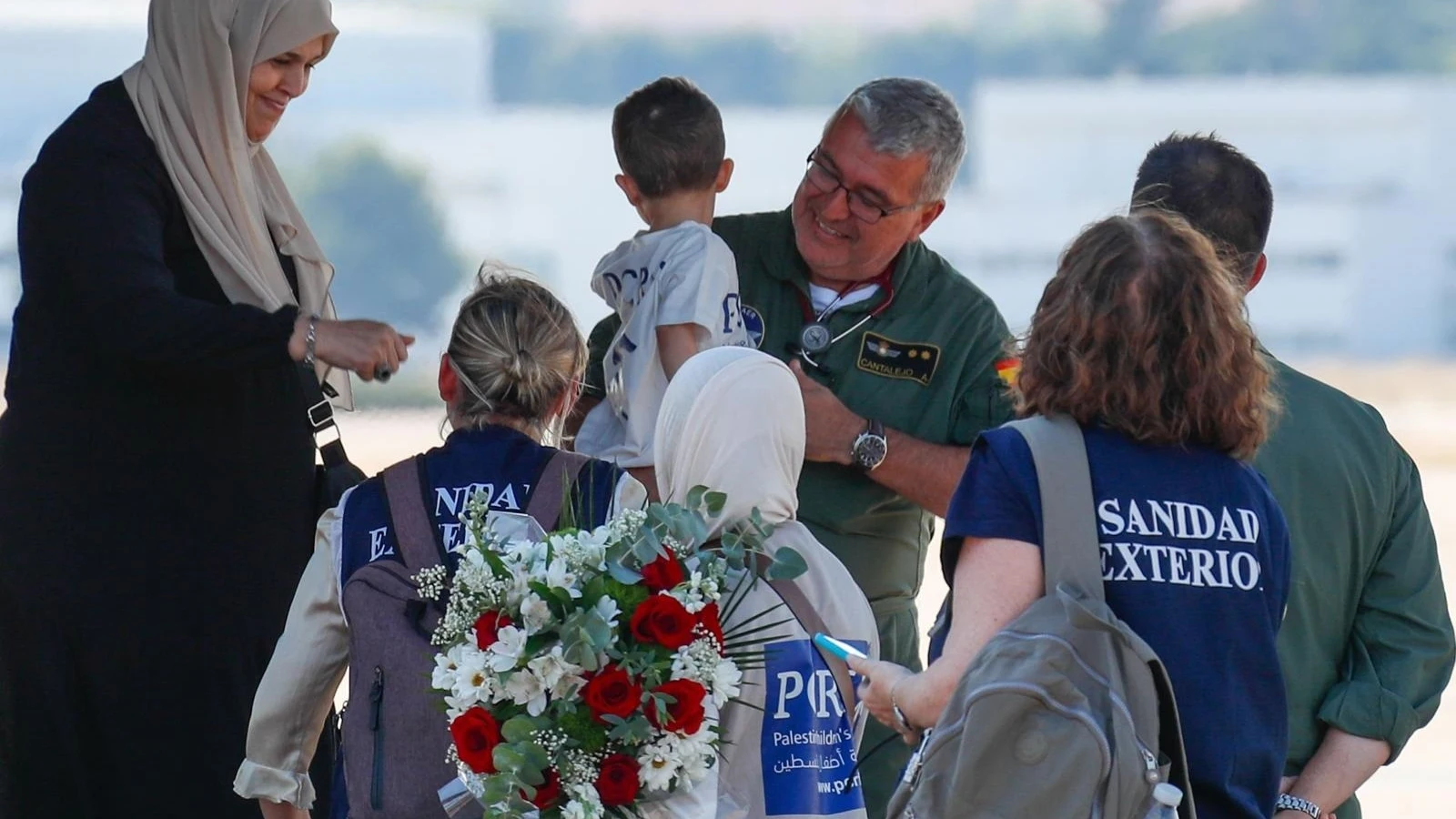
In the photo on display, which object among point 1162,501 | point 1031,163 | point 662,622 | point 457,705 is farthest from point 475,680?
point 1031,163

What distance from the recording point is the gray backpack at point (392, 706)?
Result: 2.65 m

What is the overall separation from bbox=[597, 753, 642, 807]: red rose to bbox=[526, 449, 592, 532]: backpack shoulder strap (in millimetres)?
475

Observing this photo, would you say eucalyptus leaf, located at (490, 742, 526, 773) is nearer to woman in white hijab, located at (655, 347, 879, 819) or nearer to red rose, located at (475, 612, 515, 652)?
red rose, located at (475, 612, 515, 652)

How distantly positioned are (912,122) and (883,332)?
44cm

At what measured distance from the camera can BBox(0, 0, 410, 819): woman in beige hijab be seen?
11.5ft

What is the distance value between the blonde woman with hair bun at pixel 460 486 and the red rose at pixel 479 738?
413 mm

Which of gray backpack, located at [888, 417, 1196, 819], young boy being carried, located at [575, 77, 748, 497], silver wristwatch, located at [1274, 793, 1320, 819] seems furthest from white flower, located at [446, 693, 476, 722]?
silver wristwatch, located at [1274, 793, 1320, 819]

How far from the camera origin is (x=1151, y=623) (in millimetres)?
2160

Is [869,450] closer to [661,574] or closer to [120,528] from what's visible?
[661,574]

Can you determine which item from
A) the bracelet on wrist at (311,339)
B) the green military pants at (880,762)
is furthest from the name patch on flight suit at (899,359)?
the bracelet on wrist at (311,339)

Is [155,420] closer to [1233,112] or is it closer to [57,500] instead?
[57,500]

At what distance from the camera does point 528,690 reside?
2.40 m

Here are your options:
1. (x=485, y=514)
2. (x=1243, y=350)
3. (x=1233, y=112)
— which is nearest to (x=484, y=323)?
(x=485, y=514)

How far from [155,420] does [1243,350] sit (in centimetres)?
218
